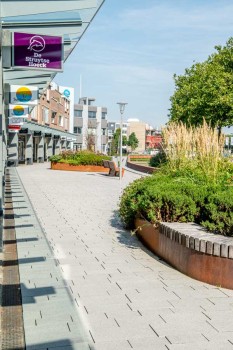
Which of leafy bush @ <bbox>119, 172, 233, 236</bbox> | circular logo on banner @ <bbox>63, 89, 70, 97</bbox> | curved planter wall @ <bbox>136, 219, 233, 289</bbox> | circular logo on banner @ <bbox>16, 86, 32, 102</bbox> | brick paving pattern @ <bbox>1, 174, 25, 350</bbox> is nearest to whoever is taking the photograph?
brick paving pattern @ <bbox>1, 174, 25, 350</bbox>

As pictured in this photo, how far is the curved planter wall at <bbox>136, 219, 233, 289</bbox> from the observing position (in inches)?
192

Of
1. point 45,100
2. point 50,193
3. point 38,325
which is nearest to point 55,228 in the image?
point 38,325

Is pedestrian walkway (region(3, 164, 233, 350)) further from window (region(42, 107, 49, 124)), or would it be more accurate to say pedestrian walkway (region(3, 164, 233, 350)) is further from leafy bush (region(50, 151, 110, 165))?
window (region(42, 107, 49, 124))

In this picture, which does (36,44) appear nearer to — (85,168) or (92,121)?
(85,168)

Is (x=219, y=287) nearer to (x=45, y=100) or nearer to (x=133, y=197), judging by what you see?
(x=133, y=197)

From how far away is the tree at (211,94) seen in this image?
103 feet

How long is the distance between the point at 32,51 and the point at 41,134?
1253 inches

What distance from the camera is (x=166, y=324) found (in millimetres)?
3891

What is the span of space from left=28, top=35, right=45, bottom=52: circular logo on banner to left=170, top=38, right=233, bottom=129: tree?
23482 mm

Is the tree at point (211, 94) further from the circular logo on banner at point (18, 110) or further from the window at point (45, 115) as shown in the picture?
the circular logo on banner at point (18, 110)

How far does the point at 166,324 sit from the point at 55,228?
4921 millimetres

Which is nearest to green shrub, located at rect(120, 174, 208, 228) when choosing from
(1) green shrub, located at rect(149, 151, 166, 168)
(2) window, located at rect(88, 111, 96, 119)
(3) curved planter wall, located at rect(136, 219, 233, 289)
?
(3) curved planter wall, located at rect(136, 219, 233, 289)

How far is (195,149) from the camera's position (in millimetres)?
9211

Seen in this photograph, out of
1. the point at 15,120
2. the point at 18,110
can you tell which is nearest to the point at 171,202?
the point at 18,110
